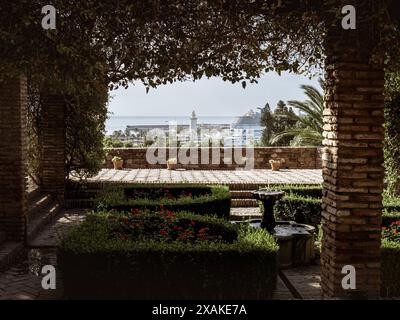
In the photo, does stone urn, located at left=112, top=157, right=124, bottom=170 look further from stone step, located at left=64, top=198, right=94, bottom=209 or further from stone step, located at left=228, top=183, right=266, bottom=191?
stone step, located at left=228, top=183, right=266, bottom=191

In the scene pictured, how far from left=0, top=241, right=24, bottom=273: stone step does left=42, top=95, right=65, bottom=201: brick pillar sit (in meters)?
4.21

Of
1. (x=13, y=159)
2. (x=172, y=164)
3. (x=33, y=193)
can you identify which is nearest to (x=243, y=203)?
(x=33, y=193)

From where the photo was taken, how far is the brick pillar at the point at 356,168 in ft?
15.0

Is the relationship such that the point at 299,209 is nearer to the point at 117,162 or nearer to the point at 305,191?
the point at 305,191

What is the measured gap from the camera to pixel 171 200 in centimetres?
865

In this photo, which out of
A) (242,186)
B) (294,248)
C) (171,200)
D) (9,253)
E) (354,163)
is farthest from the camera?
(242,186)

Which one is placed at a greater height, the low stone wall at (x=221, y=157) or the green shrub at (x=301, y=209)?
the low stone wall at (x=221, y=157)

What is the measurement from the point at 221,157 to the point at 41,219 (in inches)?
366

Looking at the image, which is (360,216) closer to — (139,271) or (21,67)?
(139,271)

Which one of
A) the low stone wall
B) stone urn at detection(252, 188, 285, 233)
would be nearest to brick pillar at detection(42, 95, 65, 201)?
the low stone wall

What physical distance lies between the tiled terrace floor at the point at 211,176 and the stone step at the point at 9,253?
5648 mm

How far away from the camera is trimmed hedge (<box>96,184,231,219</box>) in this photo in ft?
27.2

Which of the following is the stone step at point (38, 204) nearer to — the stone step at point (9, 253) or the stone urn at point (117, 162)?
the stone step at point (9, 253)

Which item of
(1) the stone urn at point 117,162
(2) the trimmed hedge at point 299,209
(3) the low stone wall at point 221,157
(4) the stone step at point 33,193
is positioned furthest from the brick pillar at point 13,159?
(3) the low stone wall at point 221,157
